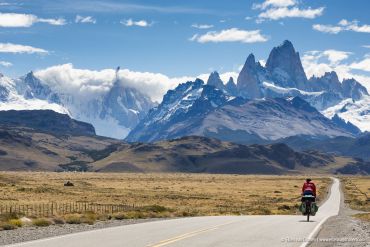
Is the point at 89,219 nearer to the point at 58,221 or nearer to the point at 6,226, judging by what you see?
the point at 58,221

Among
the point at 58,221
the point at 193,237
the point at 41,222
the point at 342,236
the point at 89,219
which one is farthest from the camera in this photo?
the point at 89,219

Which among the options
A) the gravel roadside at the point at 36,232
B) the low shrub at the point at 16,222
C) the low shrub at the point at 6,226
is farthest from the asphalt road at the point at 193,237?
the low shrub at the point at 16,222

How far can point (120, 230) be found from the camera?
3244cm

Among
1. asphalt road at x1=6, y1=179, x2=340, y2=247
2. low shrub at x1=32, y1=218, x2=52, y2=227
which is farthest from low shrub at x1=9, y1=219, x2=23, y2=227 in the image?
asphalt road at x1=6, y1=179, x2=340, y2=247

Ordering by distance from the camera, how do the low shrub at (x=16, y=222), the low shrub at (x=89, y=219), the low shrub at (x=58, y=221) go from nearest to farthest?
the low shrub at (x=16, y=222), the low shrub at (x=58, y=221), the low shrub at (x=89, y=219)

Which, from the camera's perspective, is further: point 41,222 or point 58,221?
point 58,221

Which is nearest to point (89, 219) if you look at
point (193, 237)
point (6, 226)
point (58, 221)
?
point (58, 221)

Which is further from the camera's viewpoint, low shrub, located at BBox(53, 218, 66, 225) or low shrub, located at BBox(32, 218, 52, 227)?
low shrub, located at BBox(53, 218, 66, 225)

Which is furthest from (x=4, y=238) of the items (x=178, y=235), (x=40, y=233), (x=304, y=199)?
(x=304, y=199)

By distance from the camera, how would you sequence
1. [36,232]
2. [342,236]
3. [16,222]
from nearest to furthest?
1. [342,236]
2. [36,232]
3. [16,222]

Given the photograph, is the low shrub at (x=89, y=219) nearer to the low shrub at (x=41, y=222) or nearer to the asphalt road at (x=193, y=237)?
the low shrub at (x=41, y=222)

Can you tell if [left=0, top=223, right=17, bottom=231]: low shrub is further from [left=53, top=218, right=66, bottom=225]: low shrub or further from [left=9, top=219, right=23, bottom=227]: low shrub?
[left=53, top=218, right=66, bottom=225]: low shrub

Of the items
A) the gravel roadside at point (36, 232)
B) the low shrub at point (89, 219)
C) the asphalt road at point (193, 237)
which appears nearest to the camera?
the asphalt road at point (193, 237)

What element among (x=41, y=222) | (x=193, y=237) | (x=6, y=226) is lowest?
(x=41, y=222)
